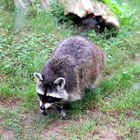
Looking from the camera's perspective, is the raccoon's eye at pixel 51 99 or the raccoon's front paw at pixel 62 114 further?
the raccoon's front paw at pixel 62 114

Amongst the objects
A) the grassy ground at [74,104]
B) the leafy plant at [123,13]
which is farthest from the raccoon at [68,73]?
the leafy plant at [123,13]

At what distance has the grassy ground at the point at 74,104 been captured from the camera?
526cm

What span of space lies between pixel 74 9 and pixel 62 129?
2.89 metres

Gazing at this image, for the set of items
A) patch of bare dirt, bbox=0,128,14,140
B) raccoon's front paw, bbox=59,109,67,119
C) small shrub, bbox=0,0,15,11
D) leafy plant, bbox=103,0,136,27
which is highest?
small shrub, bbox=0,0,15,11

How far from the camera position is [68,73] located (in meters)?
5.50

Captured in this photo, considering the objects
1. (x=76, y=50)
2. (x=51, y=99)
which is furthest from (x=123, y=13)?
(x=51, y=99)

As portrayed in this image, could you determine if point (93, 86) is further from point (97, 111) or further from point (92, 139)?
point (92, 139)

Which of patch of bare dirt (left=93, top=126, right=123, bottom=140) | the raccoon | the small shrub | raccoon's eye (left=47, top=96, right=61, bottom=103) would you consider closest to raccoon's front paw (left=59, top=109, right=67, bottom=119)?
the raccoon

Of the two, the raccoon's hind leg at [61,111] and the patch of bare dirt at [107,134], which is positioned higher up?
the raccoon's hind leg at [61,111]

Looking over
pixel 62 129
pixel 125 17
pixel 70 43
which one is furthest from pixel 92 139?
pixel 125 17

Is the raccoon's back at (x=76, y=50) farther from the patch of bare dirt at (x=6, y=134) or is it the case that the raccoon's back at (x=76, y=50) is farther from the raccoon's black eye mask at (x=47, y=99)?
the patch of bare dirt at (x=6, y=134)

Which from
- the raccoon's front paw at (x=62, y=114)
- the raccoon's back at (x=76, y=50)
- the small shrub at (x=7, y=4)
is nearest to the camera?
the raccoon's front paw at (x=62, y=114)

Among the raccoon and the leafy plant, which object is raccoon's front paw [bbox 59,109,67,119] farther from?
the leafy plant

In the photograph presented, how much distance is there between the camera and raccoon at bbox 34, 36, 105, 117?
5.27 meters
